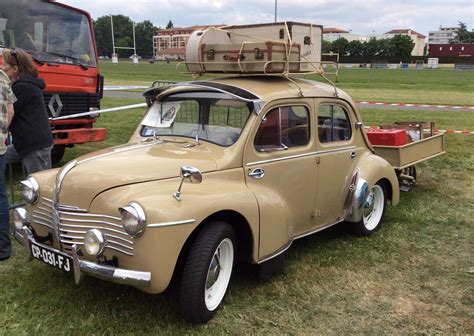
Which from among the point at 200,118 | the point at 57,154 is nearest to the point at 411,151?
the point at 200,118

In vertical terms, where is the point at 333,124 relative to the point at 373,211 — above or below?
above

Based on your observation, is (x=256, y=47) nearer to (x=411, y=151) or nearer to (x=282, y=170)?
(x=282, y=170)

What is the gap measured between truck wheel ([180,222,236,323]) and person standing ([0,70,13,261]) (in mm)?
2201

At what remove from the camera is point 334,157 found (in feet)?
16.3

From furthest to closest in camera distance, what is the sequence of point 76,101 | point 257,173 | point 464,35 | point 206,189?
point 464,35, point 76,101, point 257,173, point 206,189

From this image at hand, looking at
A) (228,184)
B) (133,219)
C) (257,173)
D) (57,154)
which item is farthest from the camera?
(57,154)

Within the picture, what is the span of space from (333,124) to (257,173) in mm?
1432

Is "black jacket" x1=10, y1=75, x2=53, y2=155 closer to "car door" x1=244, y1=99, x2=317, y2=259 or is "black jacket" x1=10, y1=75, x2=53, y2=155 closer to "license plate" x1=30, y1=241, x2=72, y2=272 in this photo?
"license plate" x1=30, y1=241, x2=72, y2=272

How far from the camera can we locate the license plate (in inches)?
134

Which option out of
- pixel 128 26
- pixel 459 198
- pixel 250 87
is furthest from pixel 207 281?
pixel 128 26

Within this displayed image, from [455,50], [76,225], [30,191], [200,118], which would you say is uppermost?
[455,50]

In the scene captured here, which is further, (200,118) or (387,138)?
(387,138)

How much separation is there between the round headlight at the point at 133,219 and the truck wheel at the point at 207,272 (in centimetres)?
47

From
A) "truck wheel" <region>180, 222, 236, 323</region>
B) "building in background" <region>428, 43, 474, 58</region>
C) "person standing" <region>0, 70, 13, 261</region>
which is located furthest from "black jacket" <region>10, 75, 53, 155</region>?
"building in background" <region>428, 43, 474, 58</region>
